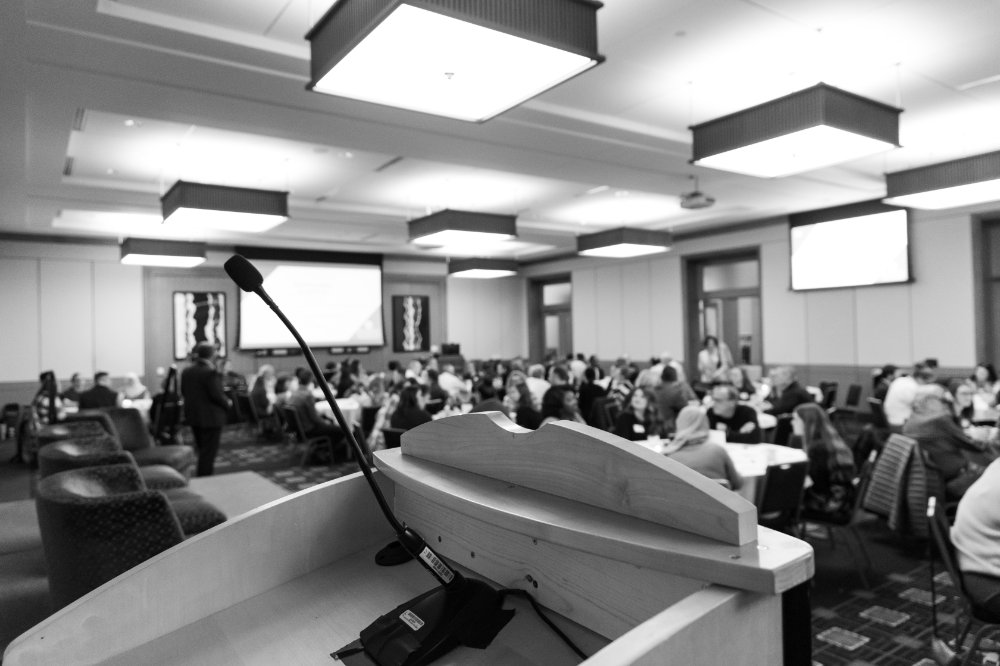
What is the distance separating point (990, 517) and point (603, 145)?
4869 millimetres

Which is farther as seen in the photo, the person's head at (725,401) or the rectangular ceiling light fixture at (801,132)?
the person's head at (725,401)

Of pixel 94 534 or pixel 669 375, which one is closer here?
pixel 94 534

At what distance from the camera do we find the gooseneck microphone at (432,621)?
2.93 ft

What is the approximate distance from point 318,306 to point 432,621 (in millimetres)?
14391

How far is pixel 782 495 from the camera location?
387 centimetres

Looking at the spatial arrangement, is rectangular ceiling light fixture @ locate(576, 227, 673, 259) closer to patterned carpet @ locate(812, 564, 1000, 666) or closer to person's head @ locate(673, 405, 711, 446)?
person's head @ locate(673, 405, 711, 446)

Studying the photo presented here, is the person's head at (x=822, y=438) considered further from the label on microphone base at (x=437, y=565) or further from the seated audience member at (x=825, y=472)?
the label on microphone base at (x=437, y=565)

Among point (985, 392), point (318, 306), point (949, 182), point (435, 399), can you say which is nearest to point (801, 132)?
point (949, 182)

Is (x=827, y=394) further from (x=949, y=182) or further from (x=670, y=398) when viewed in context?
(x=949, y=182)

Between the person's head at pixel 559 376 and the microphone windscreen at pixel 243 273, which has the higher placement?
the microphone windscreen at pixel 243 273

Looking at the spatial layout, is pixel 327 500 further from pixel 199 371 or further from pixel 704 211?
pixel 704 211

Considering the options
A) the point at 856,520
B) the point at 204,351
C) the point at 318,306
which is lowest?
the point at 856,520

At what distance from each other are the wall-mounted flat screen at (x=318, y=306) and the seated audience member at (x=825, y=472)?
10.8 m

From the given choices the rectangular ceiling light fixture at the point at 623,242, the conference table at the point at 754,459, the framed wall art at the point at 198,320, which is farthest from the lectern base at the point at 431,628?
the framed wall art at the point at 198,320
